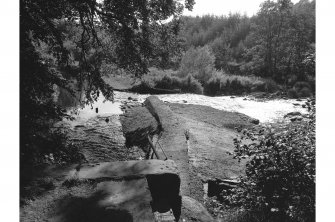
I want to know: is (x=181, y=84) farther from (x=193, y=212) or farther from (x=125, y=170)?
(x=125, y=170)

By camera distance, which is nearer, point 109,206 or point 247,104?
point 109,206

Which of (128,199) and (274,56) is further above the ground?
(274,56)

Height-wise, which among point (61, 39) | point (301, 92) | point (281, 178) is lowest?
point (281, 178)

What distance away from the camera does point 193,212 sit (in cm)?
486

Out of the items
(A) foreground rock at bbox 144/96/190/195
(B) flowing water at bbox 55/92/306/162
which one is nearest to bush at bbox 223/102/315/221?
(A) foreground rock at bbox 144/96/190/195

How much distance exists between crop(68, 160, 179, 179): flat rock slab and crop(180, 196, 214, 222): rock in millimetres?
663

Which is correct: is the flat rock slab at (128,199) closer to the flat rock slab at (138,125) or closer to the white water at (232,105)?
the flat rock slab at (138,125)

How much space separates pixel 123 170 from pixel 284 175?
234 centimetres

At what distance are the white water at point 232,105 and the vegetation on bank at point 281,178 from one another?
907 cm

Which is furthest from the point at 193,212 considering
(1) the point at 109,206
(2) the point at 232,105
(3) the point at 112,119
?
(2) the point at 232,105

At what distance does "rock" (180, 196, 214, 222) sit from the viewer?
4.75m

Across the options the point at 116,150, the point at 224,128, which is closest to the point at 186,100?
the point at 224,128

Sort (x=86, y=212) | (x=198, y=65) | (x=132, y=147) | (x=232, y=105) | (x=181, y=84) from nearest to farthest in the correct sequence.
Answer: (x=86, y=212) → (x=132, y=147) → (x=232, y=105) → (x=181, y=84) → (x=198, y=65)

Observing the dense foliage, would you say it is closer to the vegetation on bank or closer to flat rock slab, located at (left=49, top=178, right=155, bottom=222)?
the vegetation on bank
